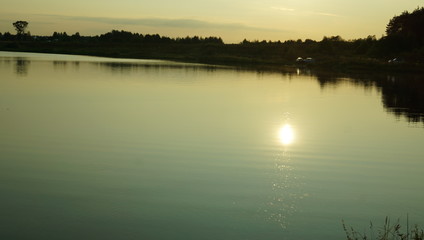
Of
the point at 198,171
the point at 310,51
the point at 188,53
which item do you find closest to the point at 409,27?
the point at 310,51

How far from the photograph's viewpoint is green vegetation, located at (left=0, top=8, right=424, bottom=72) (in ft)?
282

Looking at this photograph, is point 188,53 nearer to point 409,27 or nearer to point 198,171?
point 409,27

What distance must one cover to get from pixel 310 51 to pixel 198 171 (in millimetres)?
115562

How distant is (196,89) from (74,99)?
10995mm

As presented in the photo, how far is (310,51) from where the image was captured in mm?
124938

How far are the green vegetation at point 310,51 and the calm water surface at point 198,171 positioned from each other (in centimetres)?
6151

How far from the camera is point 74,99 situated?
2688 cm

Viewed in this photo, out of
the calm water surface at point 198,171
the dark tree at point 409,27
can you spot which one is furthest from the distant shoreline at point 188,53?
the calm water surface at point 198,171

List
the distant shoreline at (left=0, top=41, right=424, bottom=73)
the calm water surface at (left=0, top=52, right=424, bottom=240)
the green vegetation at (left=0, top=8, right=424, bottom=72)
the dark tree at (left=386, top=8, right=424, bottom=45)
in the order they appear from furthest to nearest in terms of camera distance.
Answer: the distant shoreline at (left=0, top=41, right=424, bottom=73)
the dark tree at (left=386, top=8, right=424, bottom=45)
the green vegetation at (left=0, top=8, right=424, bottom=72)
the calm water surface at (left=0, top=52, right=424, bottom=240)

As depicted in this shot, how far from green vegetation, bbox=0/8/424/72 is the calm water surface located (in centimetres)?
6151

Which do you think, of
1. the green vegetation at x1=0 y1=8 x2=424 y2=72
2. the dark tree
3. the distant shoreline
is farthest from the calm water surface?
the dark tree

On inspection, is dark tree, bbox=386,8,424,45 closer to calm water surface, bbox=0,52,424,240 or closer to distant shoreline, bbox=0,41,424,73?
distant shoreline, bbox=0,41,424,73

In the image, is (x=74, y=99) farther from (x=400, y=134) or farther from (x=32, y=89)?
(x=400, y=134)

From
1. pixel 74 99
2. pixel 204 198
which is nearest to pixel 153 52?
pixel 74 99
